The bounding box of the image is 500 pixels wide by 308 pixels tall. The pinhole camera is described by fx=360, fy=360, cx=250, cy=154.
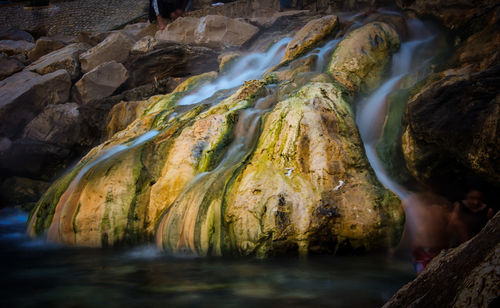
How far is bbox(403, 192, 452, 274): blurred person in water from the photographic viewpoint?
9.74 feet

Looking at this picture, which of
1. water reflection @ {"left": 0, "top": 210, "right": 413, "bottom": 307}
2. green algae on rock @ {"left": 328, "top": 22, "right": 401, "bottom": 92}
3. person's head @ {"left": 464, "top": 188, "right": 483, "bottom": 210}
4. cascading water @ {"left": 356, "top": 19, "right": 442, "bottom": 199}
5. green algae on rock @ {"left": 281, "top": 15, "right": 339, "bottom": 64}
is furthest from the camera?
green algae on rock @ {"left": 281, "top": 15, "right": 339, "bottom": 64}

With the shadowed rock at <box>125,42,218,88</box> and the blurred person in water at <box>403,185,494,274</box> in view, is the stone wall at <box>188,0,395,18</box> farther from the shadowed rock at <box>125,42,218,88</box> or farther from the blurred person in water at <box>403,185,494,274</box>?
the blurred person in water at <box>403,185,494,274</box>

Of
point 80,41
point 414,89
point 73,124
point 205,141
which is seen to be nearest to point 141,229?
point 205,141

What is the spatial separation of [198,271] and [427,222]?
2.17 meters

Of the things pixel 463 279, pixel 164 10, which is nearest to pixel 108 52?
pixel 164 10

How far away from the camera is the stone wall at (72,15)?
19.5m

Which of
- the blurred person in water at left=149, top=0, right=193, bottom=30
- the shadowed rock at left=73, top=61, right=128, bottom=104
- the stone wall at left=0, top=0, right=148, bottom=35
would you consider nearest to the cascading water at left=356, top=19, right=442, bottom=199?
the shadowed rock at left=73, top=61, right=128, bottom=104

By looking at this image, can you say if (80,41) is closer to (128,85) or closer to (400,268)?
(128,85)

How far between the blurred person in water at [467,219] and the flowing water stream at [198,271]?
473 mm

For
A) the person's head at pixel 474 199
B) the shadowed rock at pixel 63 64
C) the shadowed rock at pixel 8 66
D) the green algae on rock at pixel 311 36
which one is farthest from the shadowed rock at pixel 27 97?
the person's head at pixel 474 199

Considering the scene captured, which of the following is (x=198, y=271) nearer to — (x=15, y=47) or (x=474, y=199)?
(x=474, y=199)

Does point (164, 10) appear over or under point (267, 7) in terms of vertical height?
over

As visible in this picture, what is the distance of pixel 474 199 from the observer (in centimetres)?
321

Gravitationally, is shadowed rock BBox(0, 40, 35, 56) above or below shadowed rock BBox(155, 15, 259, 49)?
above
